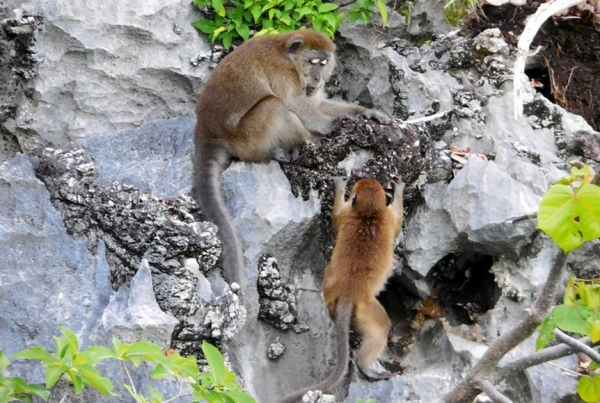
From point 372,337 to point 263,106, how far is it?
204cm

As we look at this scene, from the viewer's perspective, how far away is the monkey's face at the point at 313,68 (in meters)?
6.77

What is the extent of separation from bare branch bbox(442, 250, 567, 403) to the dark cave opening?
1.95 metres

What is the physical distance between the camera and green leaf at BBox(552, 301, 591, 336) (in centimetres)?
359

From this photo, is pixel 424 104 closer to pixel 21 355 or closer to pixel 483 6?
pixel 483 6

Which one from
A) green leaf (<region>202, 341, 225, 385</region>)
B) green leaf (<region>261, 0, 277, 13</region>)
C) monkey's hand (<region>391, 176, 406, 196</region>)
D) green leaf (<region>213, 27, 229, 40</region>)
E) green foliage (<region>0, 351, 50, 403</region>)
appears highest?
green leaf (<region>261, 0, 277, 13</region>)

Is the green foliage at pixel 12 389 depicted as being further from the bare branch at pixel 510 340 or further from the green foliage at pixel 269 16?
the green foliage at pixel 269 16

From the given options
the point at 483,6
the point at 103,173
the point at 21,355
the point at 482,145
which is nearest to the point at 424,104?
the point at 482,145

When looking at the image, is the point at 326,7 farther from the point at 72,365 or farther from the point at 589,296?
the point at 72,365

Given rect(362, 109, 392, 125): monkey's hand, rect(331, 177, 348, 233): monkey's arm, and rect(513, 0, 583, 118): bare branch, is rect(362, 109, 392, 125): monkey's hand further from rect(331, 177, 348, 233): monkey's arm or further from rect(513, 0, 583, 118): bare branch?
rect(513, 0, 583, 118): bare branch

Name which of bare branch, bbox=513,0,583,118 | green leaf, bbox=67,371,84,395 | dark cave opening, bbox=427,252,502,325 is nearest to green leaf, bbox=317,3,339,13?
bare branch, bbox=513,0,583,118

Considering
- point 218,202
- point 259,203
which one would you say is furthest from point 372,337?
point 218,202

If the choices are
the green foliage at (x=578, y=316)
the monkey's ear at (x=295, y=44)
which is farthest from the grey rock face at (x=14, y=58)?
the green foliage at (x=578, y=316)

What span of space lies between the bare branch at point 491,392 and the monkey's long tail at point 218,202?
1.98 meters

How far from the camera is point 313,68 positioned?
267 inches
